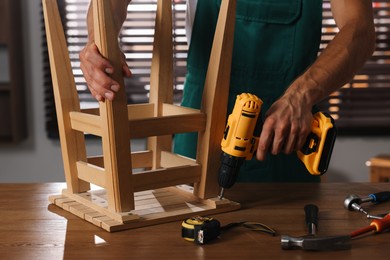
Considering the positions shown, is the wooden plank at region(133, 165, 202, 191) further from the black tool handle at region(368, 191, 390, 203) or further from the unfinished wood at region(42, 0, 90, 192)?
the black tool handle at region(368, 191, 390, 203)

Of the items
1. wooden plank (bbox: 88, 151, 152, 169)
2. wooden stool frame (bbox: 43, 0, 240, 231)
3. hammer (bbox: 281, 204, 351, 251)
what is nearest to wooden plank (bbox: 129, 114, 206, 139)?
wooden stool frame (bbox: 43, 0, 240, 231)

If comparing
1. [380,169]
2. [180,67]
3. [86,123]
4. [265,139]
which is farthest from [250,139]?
[180,67]

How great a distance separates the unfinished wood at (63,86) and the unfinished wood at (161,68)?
8.0 inches

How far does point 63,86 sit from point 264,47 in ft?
2.14

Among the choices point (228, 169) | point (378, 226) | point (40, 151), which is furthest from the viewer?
point (40, 151)

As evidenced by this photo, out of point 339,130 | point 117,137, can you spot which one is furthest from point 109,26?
point 339,130

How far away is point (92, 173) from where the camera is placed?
149cm

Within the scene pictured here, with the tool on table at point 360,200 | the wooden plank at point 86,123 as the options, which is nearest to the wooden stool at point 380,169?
the tool on table at point 360,200

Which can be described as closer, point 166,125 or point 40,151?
point 166,125

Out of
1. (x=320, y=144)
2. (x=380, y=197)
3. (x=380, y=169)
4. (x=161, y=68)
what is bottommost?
(x=380, y=169)

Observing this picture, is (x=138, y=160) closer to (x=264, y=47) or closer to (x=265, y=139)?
(x=265, y=139)

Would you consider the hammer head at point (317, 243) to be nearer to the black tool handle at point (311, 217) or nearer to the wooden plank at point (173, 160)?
the black tool handle at point (311, 217)

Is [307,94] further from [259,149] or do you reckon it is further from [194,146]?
[194,146]

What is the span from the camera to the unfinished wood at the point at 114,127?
51.4 inches
